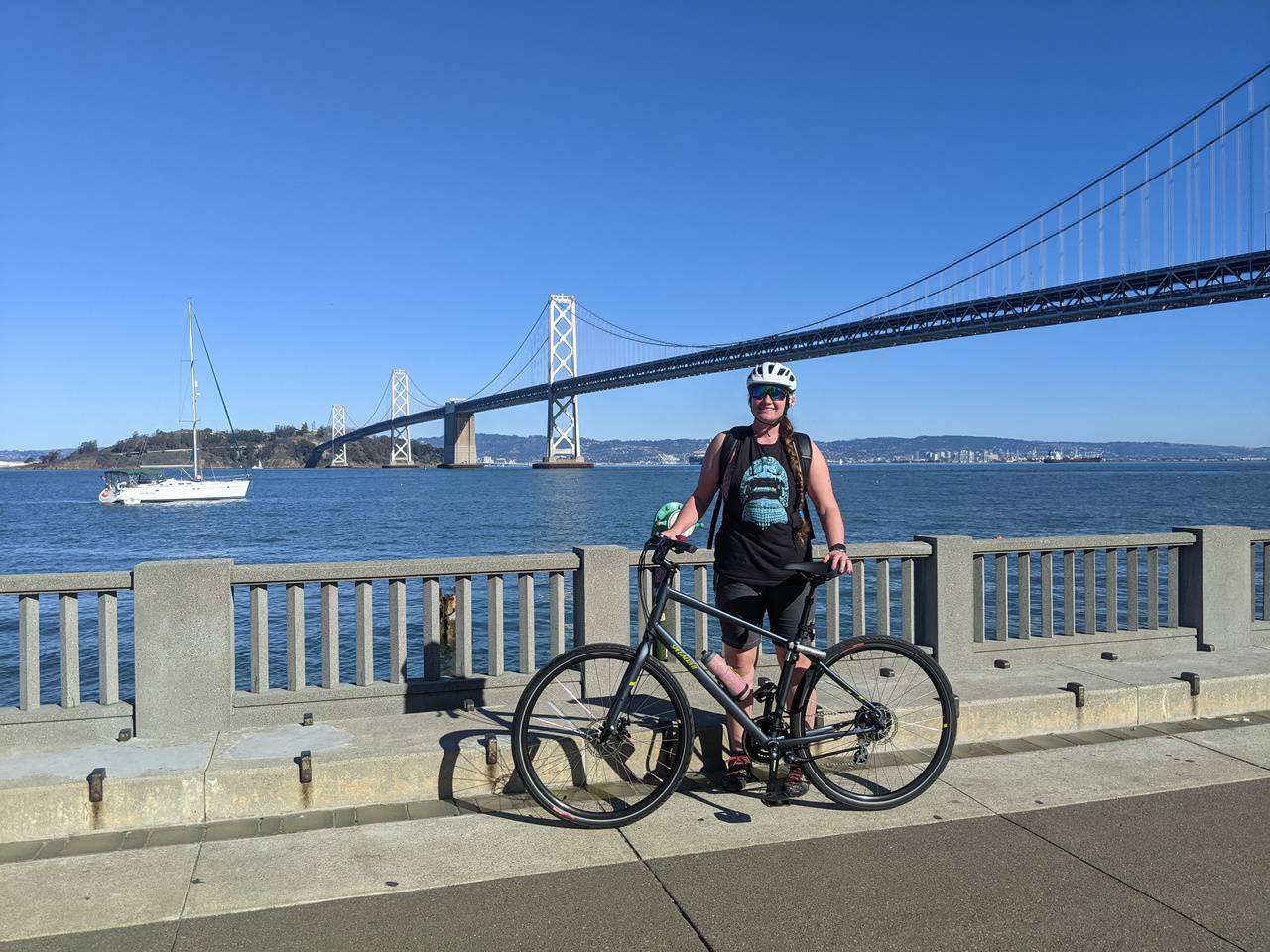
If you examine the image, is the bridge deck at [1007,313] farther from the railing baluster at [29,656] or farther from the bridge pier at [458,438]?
the railing baluster at [29,656]

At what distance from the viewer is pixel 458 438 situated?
4464 inches

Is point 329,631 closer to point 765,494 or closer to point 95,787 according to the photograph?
point 95,787

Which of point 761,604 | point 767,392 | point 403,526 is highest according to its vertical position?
point 767,392

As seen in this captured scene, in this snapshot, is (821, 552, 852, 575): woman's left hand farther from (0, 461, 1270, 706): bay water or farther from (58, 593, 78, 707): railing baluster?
(0, 461, 1270, 706): bay water

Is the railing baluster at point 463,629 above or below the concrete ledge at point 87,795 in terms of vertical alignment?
above

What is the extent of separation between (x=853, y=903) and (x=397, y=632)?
3158mm

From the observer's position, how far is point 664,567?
13.7ft

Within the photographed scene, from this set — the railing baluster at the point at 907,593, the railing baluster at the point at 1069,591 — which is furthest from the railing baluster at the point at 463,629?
the railing baluster at the point at 1069,591

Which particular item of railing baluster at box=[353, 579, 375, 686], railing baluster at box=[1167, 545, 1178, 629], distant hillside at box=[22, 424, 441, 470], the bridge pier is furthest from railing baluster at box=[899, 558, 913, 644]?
distant hillside at box=[22, 424, 441, 470]

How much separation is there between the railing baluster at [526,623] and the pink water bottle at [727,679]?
1.65 meters

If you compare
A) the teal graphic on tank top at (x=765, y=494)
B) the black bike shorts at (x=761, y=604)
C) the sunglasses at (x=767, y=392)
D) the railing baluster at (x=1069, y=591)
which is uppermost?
the sunglasses at (x=767, y=392)

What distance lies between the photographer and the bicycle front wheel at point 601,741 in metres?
4.01

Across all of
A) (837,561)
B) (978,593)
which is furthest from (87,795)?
(978,593)

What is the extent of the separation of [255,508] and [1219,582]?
2623 inches
